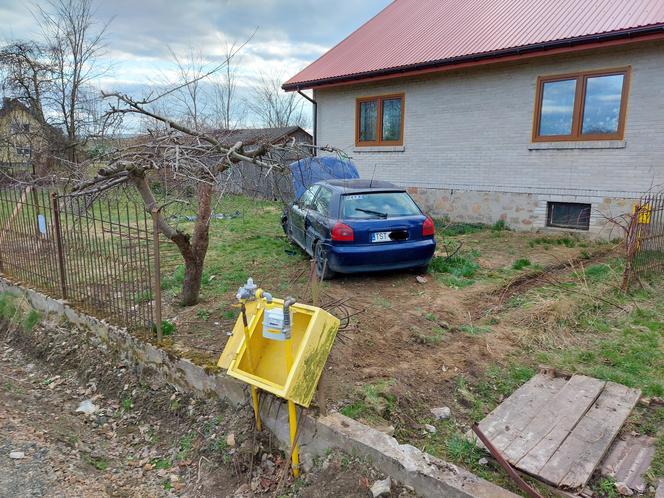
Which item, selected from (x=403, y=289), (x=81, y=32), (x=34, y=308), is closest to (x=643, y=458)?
(x=403, y=289)

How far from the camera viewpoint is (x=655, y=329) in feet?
15.1

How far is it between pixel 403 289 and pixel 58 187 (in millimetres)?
4616

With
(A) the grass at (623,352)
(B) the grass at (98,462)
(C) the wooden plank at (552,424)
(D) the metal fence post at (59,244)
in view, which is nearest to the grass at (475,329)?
(A) the grass at (623,352)

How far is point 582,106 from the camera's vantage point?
906 cm

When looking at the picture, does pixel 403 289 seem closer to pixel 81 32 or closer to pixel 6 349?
pixel 6 349

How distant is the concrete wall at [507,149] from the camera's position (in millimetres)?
8352

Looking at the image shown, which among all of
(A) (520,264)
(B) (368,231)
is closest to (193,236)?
(B) (368,231)

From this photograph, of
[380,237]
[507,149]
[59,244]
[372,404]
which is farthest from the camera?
[507,149]

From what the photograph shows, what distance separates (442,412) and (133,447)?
8.18 feet

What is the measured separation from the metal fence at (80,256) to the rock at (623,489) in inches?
154

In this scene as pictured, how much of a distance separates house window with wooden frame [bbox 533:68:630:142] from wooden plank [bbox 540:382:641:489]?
7125 millimetres

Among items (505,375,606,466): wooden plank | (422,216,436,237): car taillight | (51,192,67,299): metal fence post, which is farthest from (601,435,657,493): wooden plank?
(51,192,67,299): metal fence post

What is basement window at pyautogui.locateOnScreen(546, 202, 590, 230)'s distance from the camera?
930 cm

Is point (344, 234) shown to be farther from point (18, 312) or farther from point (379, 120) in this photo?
point (379, 120)
